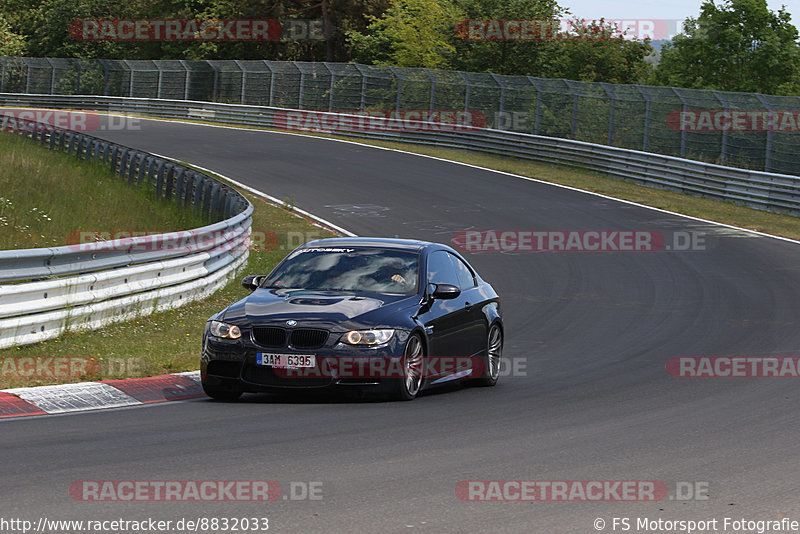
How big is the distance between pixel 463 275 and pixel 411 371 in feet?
7.08

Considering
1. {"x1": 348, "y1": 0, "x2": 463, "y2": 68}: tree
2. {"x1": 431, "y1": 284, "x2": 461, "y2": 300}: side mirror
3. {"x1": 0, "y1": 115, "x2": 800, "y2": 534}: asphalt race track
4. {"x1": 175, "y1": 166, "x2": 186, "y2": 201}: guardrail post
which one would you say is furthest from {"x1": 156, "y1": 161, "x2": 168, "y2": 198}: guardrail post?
{"x1": 348, "y1": 0, "x2": 463, "y2": 68}: tree

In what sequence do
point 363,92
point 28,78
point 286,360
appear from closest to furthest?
point 286,360 → point 363,92 → point 28,78

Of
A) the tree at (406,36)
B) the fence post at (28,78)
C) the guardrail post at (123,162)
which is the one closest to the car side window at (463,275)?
the guardrail post at (123,162)

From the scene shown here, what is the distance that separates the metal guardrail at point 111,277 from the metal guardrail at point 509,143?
16.5 meters

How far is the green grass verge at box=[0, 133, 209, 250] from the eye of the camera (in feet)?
65.7

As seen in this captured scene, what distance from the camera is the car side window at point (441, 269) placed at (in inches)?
437

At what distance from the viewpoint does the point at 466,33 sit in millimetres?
59438

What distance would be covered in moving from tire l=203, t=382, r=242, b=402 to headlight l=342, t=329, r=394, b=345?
1.04 meters

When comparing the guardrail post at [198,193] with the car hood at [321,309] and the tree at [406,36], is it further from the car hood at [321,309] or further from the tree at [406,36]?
the tree at [406,36]

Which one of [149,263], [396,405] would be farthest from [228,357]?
[149,263]

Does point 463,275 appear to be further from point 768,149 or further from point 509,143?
point 509,143

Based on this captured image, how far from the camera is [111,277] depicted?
13031 mm

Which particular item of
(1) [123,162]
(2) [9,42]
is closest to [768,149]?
(1) [123,162]

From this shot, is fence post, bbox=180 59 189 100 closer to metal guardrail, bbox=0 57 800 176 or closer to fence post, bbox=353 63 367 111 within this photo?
metal guardrail, bbox=0 57 800 176
